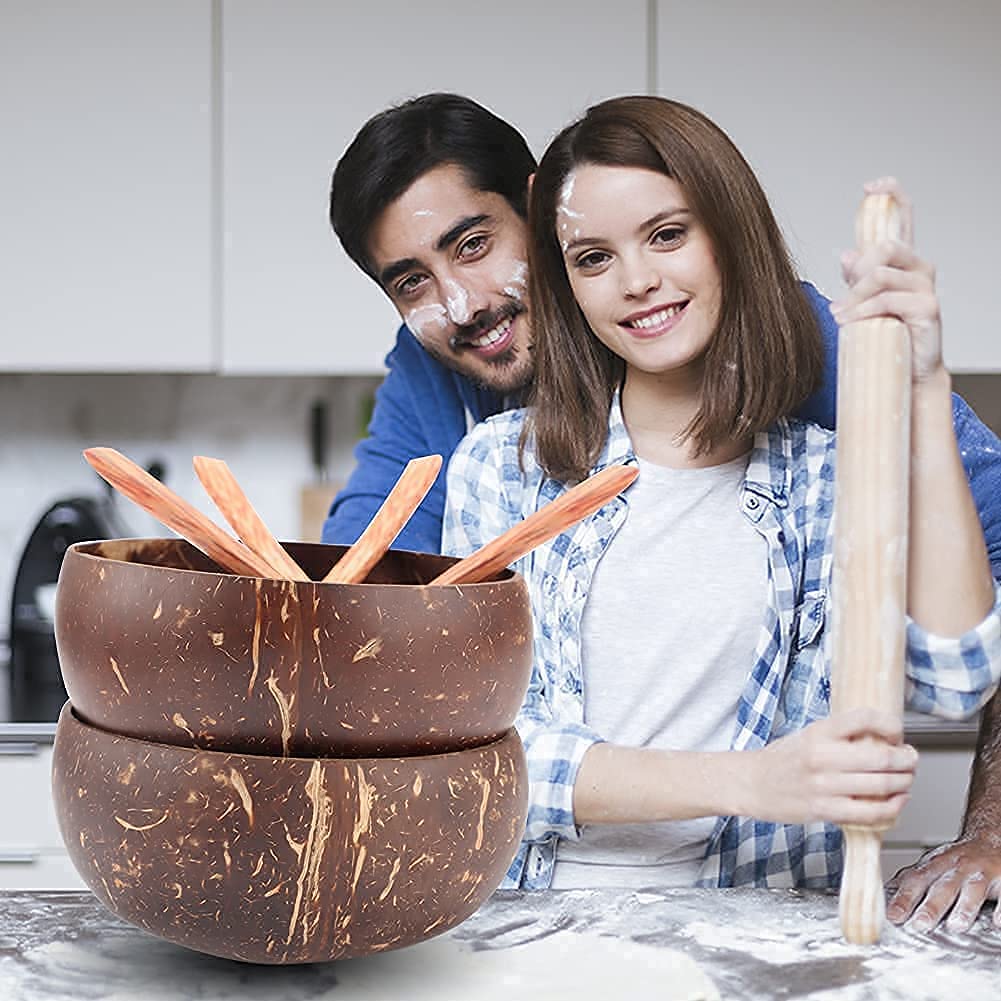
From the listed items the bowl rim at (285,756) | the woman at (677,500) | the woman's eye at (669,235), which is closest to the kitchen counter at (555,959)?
the bowl rim at (285,756)

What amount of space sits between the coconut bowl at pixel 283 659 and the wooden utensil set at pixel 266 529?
3 centimetres

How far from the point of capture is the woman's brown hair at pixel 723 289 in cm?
128

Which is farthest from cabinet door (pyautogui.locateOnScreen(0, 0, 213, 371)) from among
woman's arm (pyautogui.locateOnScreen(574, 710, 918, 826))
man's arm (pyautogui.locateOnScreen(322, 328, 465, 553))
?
woman's arm (pyautogui.locateOnScreen(574, 710, 918, 826))

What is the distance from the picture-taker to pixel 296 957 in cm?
70

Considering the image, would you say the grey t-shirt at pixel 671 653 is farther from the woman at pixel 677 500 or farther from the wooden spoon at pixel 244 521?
the wooden spoon at pixel 244 521

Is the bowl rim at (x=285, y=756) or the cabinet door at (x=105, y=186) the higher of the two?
the cabinet door at (x=105, y=186)

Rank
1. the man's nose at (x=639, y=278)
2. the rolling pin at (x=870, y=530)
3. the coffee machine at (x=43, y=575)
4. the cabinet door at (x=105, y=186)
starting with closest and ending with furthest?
1. the rolling pin at (x=870, y=530)
2. the man's nose at (x=639, y=278)
3. the cabinet door at (x=105, y=186)
4. the coffee machine at (x=43, y=575)

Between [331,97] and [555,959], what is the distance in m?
1.79

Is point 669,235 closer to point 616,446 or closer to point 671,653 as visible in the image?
point 616,446

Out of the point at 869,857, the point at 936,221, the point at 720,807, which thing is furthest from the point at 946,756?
the point at 869,857

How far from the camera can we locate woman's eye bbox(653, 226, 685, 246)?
1285mm

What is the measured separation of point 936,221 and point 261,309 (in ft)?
3.62

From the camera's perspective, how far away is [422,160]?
1772 mm

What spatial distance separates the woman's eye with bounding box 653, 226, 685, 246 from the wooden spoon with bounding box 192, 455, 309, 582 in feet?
2.08
